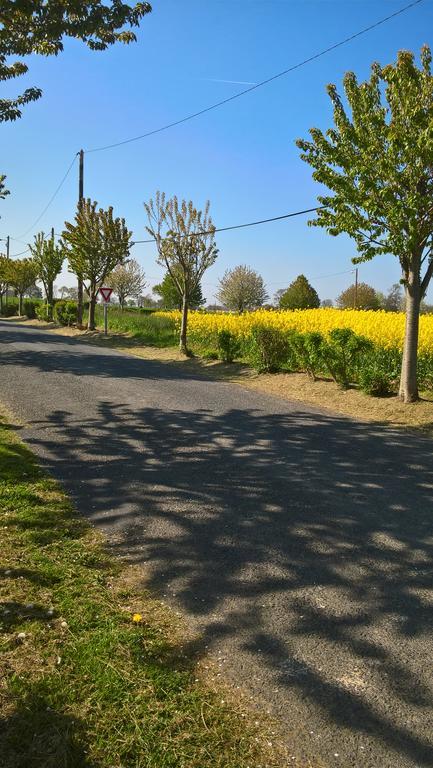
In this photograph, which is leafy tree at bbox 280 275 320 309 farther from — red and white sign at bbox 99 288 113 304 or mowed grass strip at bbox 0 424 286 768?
mowed grass strip at bbox 0 424 286 768

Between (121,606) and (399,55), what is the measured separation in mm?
9051

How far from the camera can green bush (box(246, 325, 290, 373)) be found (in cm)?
1411

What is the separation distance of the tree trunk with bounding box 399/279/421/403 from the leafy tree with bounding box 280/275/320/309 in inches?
1235

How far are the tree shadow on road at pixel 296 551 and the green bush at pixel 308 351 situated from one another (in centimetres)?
444

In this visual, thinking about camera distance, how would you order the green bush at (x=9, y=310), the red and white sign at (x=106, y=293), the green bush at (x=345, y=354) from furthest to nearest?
1. the green bush at (x=9, y=310)
2. the red and white sign at (x=106, y=293)
3. the green bush at (x=345, y=354)

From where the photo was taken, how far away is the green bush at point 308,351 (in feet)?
39.0

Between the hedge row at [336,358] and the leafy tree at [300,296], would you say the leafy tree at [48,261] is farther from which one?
the hedge row at [336,358]

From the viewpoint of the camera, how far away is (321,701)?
2.35 metres

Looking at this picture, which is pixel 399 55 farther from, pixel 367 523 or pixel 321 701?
pixel 321 701

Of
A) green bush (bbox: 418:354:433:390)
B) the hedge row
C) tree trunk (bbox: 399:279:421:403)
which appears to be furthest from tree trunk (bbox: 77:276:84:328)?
tree trunk (bbox: 399:279:421:403)

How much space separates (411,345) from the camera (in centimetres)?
940

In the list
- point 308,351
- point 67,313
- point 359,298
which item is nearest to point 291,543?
point 308,351

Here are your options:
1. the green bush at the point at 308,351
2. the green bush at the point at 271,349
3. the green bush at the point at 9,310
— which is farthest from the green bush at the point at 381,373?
the green bush at the point at 9,310

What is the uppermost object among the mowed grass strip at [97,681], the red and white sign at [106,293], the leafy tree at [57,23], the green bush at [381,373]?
the leafy tree at [57,23]
